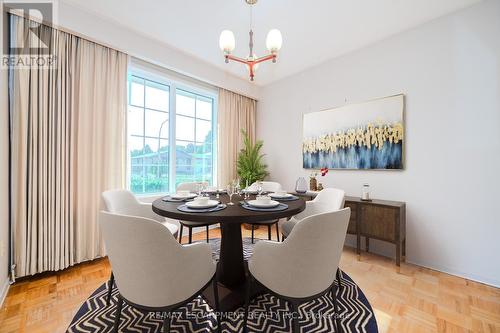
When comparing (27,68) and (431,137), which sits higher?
(27,68)

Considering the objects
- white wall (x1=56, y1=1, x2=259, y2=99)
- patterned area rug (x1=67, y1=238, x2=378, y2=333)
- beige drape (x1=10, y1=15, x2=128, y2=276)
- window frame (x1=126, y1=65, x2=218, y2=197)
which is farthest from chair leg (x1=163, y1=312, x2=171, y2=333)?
white wall (x1=56, y1=1, x2=259, y2=99)

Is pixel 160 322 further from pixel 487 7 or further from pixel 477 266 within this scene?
pixel 487 7

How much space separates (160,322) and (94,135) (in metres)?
2.19

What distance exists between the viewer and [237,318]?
1576 mm

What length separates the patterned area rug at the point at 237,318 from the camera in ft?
4.88

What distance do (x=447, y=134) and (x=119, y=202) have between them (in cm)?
358

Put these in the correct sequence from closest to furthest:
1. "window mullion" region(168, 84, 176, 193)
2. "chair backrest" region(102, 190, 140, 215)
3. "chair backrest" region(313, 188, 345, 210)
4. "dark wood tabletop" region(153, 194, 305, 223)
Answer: "dark wood tabletop" region(153, 194, 305, 223) → "chair backrest" region(102, 190, 140, 215) → "chair backrest" region(313, 188, 345, 210) → "window mullion" region(168, 84, 176, 193)

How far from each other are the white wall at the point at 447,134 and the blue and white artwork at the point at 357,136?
0.40ft

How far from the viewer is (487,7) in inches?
84.0

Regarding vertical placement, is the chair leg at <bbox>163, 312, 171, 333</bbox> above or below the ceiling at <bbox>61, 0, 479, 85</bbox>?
below

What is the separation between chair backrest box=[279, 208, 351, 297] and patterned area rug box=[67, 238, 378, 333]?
527mm

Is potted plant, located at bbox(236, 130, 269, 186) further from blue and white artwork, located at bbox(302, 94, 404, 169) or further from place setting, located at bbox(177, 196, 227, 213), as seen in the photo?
place setting, located at bbox(177, 196, 227, 213)

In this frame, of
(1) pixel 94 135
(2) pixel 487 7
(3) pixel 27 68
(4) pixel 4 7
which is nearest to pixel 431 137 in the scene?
(2) pixel 487 7

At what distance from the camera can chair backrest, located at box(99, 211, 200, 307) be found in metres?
1.05
